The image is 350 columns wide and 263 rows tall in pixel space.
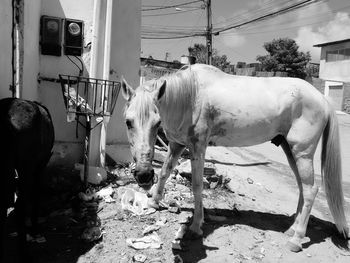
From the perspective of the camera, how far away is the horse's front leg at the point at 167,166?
415 cm

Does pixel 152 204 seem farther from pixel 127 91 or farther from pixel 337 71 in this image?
pixel 337 71

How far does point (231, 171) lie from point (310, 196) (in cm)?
267

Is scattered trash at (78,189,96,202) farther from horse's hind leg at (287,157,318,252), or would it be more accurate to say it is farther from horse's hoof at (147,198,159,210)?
horse's hind leg at (287,157,318,252)

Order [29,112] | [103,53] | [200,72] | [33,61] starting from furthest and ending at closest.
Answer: [103,53], [33,61], [200,72], [29,112]

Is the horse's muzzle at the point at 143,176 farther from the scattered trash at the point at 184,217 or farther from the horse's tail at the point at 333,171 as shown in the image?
the horse's tail at the point at 333,171

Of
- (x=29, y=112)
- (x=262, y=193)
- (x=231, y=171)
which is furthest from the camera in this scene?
(x=231, y=171)

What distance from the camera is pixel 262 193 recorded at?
220 inches

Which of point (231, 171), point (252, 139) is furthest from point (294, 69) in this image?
point (252, 139)

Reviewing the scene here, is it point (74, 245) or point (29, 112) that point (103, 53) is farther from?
point (74, 245)

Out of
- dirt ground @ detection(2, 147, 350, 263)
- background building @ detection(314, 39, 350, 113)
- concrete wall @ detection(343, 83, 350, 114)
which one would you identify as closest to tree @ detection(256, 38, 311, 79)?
background building @ detection(314, 39, 350, 113)

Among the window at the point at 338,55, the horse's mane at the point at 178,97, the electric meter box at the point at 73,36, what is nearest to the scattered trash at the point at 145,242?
the horse's mane at the point at 178,97

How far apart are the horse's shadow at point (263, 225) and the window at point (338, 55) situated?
2929 cm

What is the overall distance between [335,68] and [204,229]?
31.2m

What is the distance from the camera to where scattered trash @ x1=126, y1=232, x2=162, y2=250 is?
337cm
